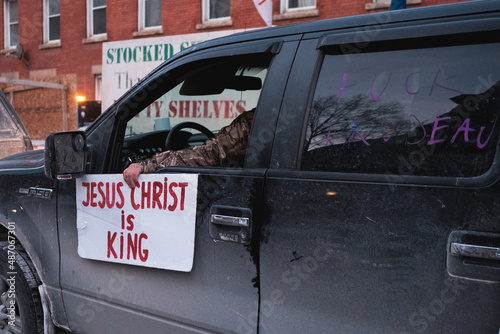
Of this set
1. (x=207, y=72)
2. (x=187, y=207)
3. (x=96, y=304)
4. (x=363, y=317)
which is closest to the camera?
(x=363, y=317)

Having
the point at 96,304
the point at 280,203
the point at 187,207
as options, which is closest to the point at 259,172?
the point at 280,203

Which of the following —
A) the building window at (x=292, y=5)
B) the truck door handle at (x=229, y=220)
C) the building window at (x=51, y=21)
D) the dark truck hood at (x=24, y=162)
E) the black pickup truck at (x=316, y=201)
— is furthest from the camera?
the building window at (x=51, y=21)

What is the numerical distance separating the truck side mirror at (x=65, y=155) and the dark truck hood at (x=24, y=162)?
367 millimetres

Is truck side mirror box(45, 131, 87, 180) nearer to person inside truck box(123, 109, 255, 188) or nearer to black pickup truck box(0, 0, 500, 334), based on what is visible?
black pickup truck box(0, 0, 500, 334)

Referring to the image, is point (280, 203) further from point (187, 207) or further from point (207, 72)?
point (207, 72)

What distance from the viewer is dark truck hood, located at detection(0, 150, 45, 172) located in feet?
8.70

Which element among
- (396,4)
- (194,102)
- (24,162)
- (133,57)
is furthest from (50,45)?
(24,162)

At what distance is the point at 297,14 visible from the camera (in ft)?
36.2

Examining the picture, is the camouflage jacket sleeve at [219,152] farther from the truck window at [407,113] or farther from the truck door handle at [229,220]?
the truck window at [407,113]

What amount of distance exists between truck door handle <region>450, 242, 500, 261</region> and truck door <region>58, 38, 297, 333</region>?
0.73 m

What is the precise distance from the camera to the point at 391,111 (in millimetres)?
1686

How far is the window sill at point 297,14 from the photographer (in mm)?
10852

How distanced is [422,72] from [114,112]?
1.53 m

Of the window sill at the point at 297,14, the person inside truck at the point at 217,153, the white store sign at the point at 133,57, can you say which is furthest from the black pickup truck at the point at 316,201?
the white store sign at the point at 133,57
